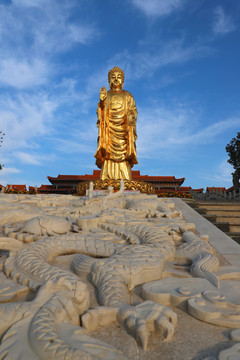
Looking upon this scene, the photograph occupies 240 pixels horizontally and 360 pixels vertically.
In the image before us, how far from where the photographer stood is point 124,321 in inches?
55.5

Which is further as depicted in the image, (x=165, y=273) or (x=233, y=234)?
(x=233, y=234)

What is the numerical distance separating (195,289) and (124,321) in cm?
56

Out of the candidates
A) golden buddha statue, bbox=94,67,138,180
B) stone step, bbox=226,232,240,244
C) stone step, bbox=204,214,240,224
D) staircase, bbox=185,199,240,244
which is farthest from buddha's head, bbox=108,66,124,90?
stone step, bbox=226,232,240,244

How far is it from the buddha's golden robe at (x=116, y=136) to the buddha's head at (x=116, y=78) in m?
0.74

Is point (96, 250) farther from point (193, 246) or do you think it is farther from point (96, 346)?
point (96, 346)

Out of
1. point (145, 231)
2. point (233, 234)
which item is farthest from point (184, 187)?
point (145, 231)

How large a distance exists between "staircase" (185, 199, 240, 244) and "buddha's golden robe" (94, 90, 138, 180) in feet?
14.0

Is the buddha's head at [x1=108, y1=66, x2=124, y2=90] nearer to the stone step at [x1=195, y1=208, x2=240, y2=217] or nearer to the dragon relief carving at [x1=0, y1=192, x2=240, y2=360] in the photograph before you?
the stone step at [x1=195, y1=208, x2=240, y2=217]

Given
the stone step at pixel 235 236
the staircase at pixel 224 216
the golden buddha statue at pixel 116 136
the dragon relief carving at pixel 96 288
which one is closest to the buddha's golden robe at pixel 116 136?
the golden buddha statue at pixel 116 136

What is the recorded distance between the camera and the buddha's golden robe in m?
10.4

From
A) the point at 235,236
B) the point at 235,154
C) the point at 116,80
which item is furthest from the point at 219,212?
the point at 235,154

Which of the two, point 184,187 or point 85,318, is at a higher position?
point 184,187

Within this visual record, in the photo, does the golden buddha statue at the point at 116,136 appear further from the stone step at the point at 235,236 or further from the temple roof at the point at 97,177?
the temple roof at the point at 97,177

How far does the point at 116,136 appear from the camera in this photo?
10.7 metres
